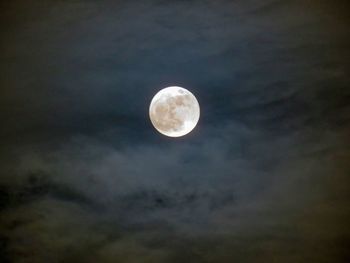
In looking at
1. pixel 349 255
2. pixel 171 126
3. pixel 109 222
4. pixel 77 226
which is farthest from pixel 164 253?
pixel 349 255

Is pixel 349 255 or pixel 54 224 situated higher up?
pixel 54 224

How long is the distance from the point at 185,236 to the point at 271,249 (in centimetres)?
154

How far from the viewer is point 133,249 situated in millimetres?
7762

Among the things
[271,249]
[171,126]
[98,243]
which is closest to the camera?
[171,126]

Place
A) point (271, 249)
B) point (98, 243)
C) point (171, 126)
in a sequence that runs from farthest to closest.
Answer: point (98, 243) < point (271, 249) < point (171, 126)

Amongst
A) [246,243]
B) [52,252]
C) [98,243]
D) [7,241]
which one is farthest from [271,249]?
[7,241]

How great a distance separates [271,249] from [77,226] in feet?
11.4

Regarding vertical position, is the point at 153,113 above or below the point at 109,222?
above

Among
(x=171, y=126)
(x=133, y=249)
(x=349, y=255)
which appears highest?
(x=171, y=126)

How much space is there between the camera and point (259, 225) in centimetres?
739

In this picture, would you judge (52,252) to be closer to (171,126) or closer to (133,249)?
(133,249)

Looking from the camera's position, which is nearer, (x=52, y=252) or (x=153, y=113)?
(x=153, y=113)

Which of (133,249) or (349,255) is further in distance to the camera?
(133,249)

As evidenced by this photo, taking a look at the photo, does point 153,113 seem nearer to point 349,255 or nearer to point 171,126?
point 171,126
